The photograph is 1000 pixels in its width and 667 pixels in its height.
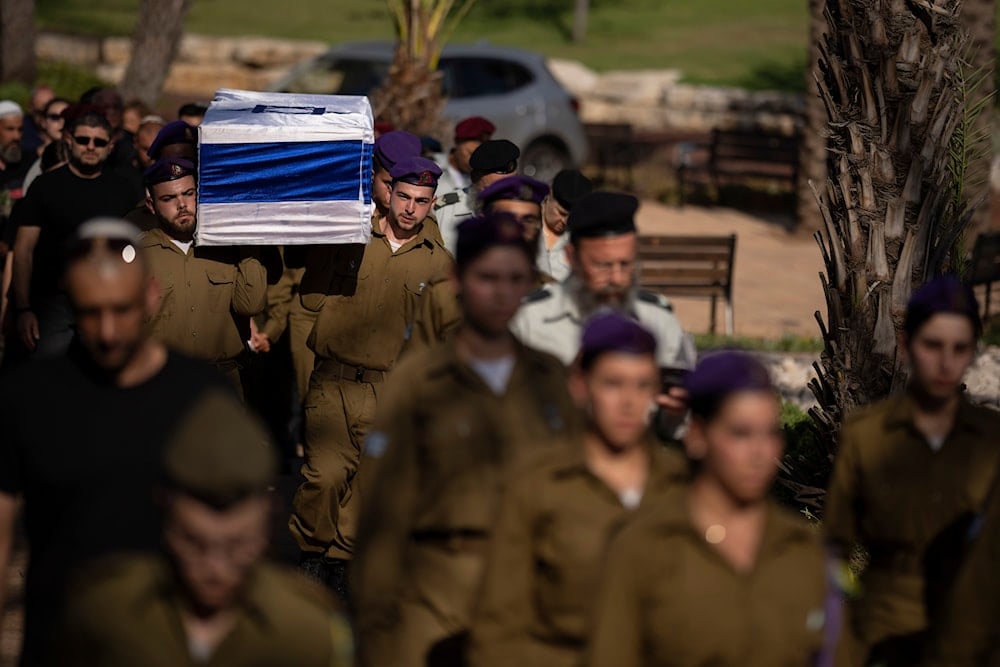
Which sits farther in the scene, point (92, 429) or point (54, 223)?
point (54, 223)

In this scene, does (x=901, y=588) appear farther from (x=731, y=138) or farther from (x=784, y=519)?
(x=731, y=138)

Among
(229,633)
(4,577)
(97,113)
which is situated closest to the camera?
(229,633)

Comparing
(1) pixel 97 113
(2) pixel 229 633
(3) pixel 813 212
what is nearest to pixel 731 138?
(3) pixel 813 212

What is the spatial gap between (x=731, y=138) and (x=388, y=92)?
38.1 feet

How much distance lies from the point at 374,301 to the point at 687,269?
8159mm

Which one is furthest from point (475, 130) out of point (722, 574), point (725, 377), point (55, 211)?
point (722, 574)

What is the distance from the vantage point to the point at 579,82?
3444cm

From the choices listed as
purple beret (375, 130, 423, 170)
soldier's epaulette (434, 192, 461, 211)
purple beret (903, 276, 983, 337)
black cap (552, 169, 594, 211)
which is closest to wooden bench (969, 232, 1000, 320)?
soldier's epaulette (434, 192, 461, 211)

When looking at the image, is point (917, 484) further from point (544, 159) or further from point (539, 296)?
point (544, 159)

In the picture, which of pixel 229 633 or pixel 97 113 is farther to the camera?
pixel 97 113

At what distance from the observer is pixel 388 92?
648 inches

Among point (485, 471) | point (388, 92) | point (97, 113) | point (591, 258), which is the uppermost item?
point (388, 92)

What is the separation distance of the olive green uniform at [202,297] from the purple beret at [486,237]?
3.03m

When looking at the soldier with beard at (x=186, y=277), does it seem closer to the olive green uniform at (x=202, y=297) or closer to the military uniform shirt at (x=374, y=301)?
the olive green uniform at (x=202, y=297)
